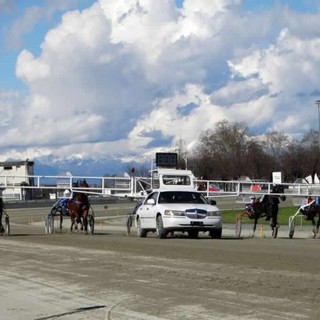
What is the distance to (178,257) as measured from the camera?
1551cm

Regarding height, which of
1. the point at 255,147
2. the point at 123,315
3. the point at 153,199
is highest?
the point at 255,147

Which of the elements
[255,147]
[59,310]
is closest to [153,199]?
[59,310]

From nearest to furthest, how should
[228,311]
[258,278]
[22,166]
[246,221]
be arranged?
1. [228,311]
2. [258,278]
3. [246,221]
4. [22,166]

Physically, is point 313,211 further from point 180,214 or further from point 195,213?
point 180,214

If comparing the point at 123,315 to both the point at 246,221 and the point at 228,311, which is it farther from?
the point at 246,221

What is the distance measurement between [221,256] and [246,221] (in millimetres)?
24021

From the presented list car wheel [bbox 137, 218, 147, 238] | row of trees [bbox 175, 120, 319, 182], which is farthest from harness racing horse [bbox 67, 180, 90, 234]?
row of trees [bbox 175, 120, 319, 182]

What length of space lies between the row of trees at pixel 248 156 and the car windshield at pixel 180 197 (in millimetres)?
86883

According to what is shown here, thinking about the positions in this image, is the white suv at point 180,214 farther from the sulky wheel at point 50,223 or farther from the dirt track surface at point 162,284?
the sulky wheel at point 50,223

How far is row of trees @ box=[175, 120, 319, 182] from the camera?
401 ft

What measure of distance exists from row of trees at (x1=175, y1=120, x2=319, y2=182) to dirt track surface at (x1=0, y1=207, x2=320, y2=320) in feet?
312

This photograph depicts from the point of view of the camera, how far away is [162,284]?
37.2ft

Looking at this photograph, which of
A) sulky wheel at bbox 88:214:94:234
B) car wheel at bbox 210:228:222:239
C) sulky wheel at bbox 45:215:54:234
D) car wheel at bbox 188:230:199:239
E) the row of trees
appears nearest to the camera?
car wheel at bbox 210:228:222:239

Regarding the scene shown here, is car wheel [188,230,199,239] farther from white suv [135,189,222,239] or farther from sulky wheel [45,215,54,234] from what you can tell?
sulky wheel [45,215,54,234]
